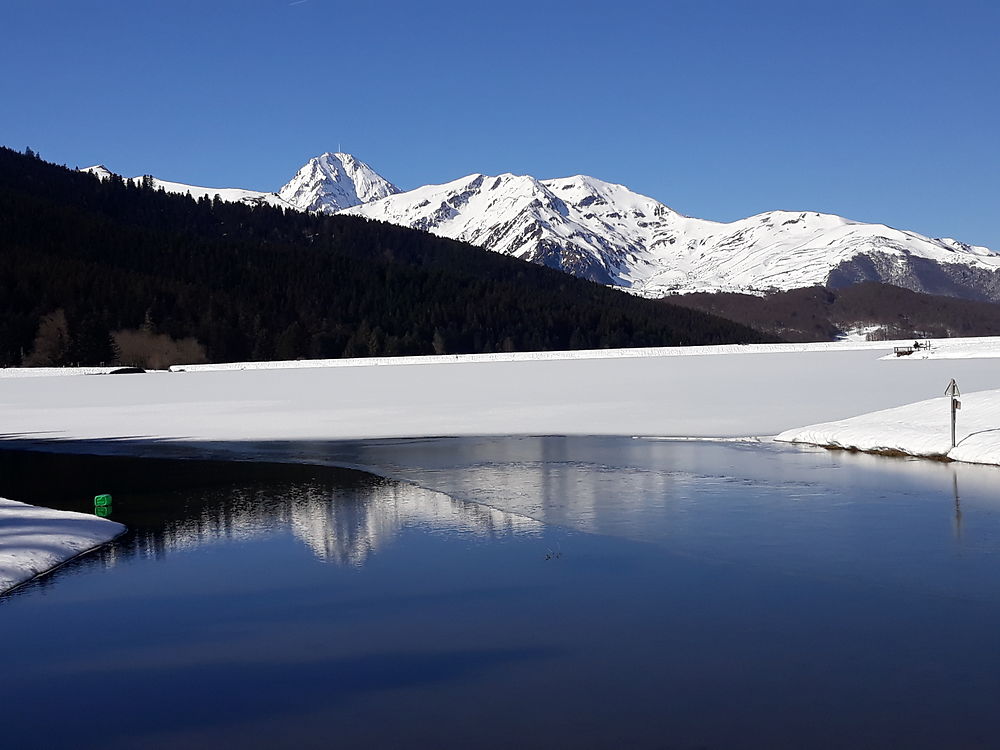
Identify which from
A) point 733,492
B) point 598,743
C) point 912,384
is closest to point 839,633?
point 598,743

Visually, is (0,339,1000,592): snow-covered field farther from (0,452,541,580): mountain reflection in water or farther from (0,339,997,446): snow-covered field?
(0,452,541,580): mountain reflection in water

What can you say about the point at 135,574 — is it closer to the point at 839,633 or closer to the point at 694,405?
the point at 839,633

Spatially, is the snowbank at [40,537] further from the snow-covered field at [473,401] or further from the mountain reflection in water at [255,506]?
the snow-covered field at [473,401]

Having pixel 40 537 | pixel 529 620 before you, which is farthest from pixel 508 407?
pixel 529 620

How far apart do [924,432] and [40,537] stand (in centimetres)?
1911

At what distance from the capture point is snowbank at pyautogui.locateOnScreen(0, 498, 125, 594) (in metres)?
13.1

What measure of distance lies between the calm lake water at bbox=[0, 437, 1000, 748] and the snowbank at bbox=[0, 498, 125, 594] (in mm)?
478

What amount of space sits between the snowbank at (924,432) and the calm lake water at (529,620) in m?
2.25

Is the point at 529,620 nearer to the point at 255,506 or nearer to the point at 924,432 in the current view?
the point at 255,506

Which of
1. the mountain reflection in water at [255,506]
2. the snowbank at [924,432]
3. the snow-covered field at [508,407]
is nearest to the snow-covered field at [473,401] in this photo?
the snow-covered field at [508,407]

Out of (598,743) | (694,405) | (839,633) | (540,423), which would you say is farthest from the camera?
(694,405)

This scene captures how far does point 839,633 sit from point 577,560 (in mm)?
4134

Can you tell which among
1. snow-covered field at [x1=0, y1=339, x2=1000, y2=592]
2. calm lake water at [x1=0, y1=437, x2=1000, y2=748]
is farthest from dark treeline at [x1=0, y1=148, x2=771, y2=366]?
calm lake water at [x1=0, y1=437, x2=1000, y2=748]

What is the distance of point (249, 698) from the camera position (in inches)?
329
